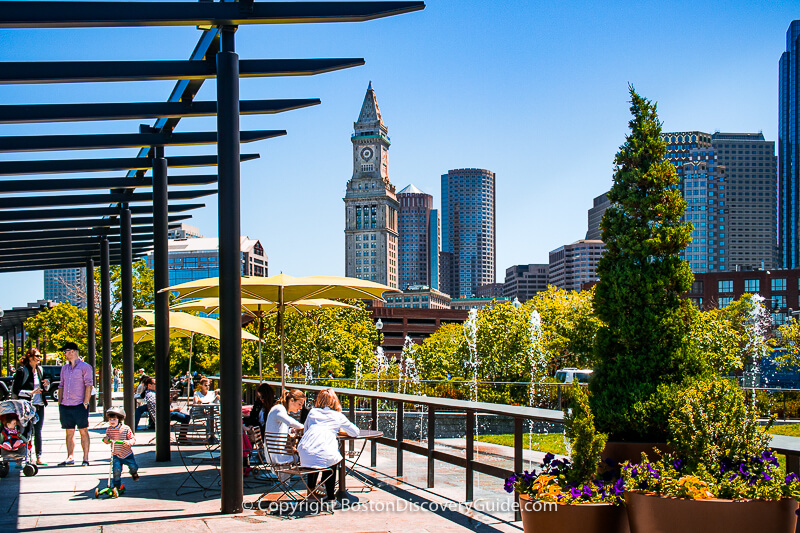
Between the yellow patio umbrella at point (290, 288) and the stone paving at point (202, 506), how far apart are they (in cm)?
220

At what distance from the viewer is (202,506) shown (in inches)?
310

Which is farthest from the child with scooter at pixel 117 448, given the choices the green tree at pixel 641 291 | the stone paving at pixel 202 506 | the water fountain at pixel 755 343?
the water fountain at pixel 755 343

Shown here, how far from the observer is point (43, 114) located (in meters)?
8.88

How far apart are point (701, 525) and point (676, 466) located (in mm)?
592

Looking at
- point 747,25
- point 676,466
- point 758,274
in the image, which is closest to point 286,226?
point 747,25

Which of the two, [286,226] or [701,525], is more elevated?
[286,226]

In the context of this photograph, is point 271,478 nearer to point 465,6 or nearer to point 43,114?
point 43,114

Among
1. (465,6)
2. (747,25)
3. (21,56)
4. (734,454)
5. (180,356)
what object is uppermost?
(747,25)

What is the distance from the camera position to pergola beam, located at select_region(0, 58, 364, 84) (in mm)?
7656

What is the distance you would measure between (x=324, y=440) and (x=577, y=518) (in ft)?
11.4

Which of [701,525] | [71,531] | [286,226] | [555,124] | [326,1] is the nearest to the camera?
[701,525]

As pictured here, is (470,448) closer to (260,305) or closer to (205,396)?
(260,305)

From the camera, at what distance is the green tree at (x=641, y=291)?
249 inches

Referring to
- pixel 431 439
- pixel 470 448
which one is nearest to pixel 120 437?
pixel 431 439
